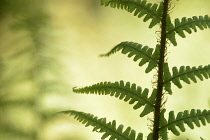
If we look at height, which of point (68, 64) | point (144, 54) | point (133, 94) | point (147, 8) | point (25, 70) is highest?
point (68, 64)

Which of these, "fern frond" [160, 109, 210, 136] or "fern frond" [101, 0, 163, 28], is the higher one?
"fern frond" [101, 0, 163, 28]

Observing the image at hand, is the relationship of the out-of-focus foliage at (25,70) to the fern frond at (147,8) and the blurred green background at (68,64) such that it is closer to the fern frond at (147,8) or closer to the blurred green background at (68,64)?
the blurred green background at (68,64)

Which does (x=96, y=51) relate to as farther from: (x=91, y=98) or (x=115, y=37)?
(x=91, y=98)

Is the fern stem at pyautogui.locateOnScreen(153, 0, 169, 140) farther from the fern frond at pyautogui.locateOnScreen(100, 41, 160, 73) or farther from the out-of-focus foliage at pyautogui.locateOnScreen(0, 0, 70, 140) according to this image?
the out-of-focus foliage at pyautogui.locateOnScreen(0, 0, 70, 140)

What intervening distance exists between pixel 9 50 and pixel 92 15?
2.66 ft

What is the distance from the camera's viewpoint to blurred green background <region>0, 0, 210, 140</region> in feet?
8.54

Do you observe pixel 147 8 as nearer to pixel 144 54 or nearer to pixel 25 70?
pixel 144 54

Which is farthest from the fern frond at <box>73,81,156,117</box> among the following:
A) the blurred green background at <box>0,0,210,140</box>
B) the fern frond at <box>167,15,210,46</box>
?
the blurred green background at <box>0,0,210,140</box>

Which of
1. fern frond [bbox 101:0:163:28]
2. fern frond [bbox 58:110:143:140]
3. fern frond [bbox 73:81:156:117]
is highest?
fern frond [bbox 101:0:163:28]

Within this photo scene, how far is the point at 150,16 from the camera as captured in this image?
4.07 feet

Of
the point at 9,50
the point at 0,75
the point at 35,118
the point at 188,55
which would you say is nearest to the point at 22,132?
the point at 35,118

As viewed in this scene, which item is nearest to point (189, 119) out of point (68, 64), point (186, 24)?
point (186, 24)

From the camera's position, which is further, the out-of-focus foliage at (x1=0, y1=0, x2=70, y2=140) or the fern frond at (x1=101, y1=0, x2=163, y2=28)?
the out-of-focus foliage at (x1=0, y1=0, x2=70, y2=140)

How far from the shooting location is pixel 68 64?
288 cm
